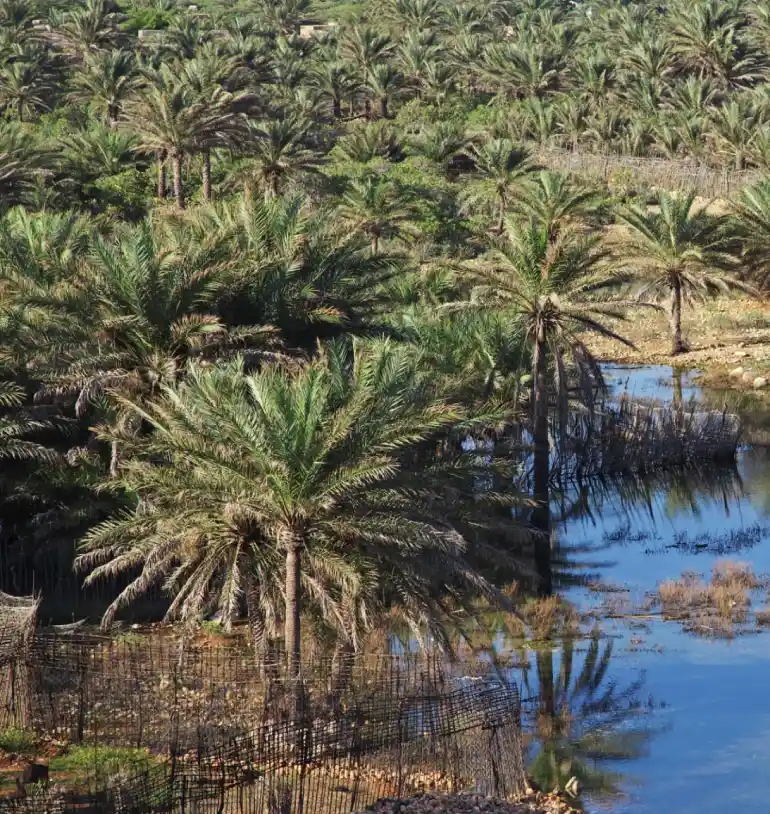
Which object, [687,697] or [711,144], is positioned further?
[711,144]

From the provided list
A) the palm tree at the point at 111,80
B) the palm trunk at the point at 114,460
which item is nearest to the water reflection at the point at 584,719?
the palm trunk at the point at 114,460

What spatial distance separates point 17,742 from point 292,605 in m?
4.15

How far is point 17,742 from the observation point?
2005 cm

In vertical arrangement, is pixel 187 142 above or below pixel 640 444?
above

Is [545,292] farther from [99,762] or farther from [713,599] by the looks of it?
[99,762]

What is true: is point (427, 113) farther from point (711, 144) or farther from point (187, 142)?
point (187, 142)

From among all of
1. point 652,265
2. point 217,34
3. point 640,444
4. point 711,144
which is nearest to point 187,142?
point 652,265

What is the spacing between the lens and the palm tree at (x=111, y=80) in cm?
7038

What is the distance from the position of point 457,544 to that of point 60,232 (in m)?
18.6

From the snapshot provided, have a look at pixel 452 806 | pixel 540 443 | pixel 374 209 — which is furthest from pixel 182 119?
pixel 452 806

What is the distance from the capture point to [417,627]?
2189cm

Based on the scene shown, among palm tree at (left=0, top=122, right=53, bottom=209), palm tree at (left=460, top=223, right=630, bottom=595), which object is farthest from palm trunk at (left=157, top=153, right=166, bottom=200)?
palm tree at (left=460, top=223, right=630, bottom=595)

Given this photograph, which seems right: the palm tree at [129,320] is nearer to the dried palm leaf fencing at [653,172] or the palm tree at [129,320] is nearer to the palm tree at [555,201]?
the palm tree at [555,201]

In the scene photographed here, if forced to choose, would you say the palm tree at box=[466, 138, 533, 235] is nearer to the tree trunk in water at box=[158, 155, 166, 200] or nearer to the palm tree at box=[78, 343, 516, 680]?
the tree trunk in water at box=[158, 155, 166, 200]
